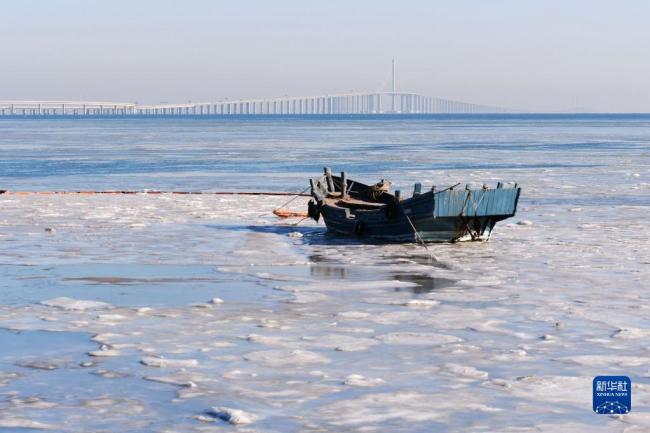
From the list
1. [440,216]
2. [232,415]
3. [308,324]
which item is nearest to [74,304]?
[308,324]

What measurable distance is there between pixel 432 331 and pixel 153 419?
5.42m

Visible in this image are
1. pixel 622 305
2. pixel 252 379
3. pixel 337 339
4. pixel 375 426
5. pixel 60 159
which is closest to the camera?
pixel 375 426

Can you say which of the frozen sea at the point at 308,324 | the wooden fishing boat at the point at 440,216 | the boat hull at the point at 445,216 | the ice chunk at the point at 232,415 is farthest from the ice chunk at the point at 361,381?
the boat hull at the point at 445,216

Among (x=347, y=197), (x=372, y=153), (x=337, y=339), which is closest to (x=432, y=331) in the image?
(x=337, y=339)

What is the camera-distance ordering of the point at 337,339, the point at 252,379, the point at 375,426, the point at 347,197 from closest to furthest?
the point at 375,426
the point at 252,379
the point at 337,339
the point at 347,197

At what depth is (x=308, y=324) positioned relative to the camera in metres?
16.0

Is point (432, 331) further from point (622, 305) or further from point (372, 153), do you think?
point (372, 153)

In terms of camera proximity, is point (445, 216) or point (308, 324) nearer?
point (308, 324)

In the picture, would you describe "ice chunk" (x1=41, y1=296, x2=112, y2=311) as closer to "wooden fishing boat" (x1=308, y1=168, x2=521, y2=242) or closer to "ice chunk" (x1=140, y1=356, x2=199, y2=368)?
"ice chunk" (x1=140, y1=356, x2=199, y2=368)

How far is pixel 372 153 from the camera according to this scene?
81062mm

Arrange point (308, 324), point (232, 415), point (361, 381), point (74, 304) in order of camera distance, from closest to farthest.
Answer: point (232, 415) < point (361, 381) < point (308, 324) < point (74, 304)

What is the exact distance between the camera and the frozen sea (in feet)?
37.7

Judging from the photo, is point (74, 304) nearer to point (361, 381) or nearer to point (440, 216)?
point (361, 381)

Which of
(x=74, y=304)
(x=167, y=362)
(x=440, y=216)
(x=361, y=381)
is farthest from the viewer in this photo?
(x=440, y=216)
